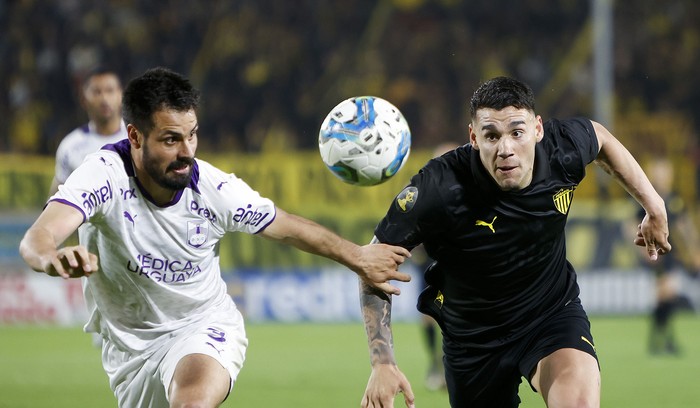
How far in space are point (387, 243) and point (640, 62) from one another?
14004mm

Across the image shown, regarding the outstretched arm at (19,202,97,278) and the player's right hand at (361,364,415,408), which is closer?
the outstretched arm at (19,202,97,278)

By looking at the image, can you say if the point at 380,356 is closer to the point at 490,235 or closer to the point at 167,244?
the point at 490,235

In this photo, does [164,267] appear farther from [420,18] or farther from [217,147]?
[420,18]

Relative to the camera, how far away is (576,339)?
486 centimetres

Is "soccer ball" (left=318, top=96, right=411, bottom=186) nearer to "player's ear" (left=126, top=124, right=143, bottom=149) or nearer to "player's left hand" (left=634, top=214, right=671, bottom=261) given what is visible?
"player's ear" (left=126, top=124, right=143, bottom=149)

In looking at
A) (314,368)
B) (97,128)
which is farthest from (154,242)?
(314,368)

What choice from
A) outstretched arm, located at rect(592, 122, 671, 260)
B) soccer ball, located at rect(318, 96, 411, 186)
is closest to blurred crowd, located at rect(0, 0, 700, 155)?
outstretched arm, located at rect(592, 122, 671, 260)

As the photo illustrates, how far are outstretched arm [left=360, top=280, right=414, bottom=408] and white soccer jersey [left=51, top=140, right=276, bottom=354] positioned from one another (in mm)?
646

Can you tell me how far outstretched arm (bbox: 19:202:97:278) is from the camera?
394 centimetres

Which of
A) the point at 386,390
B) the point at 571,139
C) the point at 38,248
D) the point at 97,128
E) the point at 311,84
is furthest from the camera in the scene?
the point at 311,84

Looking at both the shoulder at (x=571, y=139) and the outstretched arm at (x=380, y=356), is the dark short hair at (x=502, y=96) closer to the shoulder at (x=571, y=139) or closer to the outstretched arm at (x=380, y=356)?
the shoulder at (x=571, y=139)

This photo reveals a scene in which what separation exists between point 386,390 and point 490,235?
38.6 inches

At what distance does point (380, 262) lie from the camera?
4.89m

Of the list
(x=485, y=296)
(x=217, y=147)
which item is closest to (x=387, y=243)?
(x=485, y=296)
